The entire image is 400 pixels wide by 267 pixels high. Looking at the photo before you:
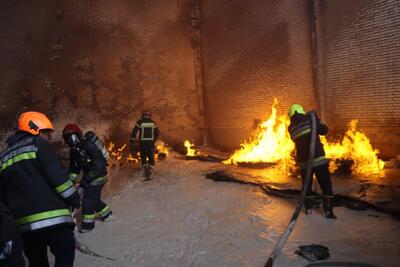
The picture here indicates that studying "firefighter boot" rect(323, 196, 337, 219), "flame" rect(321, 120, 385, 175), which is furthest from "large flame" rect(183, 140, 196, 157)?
"firefighter boot" rect(323, 196, 337, 219)

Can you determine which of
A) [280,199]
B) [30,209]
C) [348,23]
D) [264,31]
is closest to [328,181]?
[280,199]

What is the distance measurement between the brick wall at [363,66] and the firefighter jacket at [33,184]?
25.4 feet

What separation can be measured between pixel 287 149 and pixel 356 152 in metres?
1.72

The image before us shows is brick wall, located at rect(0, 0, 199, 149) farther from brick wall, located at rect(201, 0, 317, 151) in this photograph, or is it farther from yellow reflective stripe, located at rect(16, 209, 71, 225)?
yellow reflective stripe, located at rect(16, 209, 71, 225)

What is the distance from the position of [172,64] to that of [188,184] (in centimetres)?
650

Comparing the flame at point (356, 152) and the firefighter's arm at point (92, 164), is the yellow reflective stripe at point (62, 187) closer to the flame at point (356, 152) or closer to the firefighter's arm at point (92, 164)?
the firefighter's arm at point (92, 164)

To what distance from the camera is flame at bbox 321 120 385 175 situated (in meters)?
7.87

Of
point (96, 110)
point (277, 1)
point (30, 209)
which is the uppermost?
point (277, 1)

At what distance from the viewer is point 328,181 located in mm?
5770

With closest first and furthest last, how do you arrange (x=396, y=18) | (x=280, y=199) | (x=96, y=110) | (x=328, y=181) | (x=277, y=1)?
(x=328, y=181) < (x=280, y=199) < (x=396, y=18) < (x=277, y=1) < (x=96, y=110)

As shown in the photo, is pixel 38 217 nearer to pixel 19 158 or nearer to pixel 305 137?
pixel 19 158

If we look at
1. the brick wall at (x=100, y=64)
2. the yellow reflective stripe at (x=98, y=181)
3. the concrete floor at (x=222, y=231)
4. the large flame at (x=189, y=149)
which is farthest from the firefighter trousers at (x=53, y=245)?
the brick wall at (x=100, y=64)

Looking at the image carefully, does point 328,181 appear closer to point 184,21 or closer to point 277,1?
→ point 277,1

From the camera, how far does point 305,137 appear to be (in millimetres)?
5812
